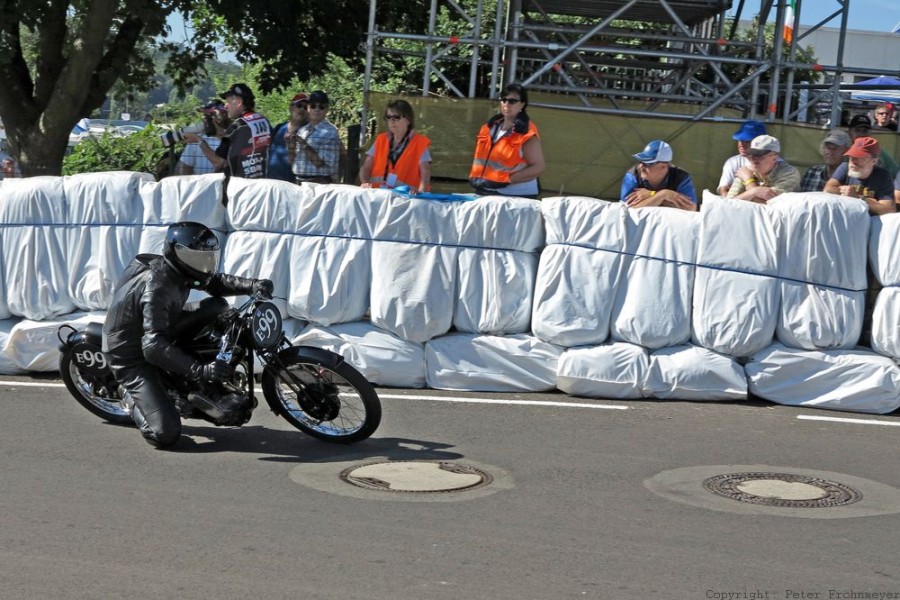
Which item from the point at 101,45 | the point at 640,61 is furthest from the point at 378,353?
the point at 640,61

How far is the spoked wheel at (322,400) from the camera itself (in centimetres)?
722

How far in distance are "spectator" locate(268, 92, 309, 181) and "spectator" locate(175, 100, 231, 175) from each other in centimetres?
52

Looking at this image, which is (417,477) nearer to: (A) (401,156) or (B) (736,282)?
(B) (736,282)

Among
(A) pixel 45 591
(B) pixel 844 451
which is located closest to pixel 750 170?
(B) pixel 844 451

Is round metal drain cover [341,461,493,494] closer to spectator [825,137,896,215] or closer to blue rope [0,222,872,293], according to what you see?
blue rope [0,222,872,293]

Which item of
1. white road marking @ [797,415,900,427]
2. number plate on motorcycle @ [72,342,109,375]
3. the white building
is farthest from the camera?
the white building

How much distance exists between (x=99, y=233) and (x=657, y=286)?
416cm

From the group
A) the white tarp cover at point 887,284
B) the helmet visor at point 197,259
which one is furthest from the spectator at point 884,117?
the helmet visor at point 197,259

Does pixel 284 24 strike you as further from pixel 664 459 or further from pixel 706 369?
pixel 664 459

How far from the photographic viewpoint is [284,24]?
56.9 feet

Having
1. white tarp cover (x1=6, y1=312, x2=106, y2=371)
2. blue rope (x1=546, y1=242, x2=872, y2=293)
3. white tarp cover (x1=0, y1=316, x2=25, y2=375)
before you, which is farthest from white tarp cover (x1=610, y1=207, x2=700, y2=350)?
white tarp cover (x1=0, y1=316, x2=25, y2=375)

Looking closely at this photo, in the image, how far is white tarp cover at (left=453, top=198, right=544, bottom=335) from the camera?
8.95 m

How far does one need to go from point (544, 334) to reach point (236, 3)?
363 inches

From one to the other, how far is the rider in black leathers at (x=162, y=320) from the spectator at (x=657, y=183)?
131 inches
